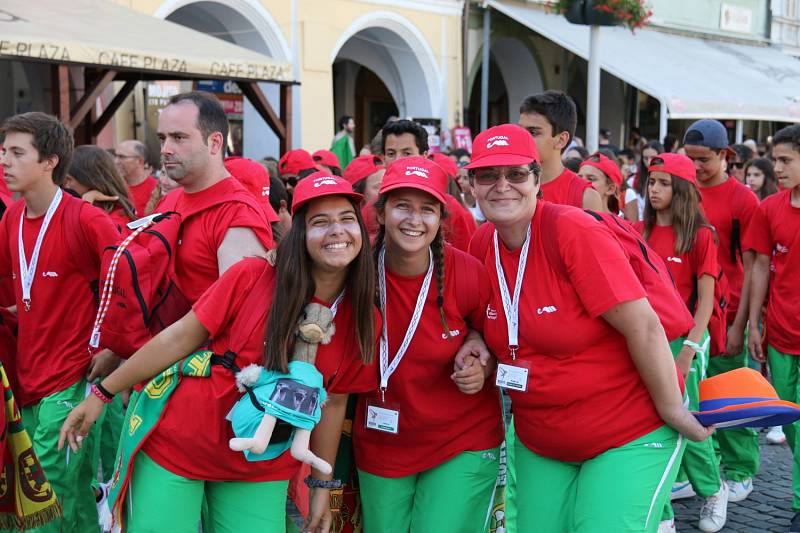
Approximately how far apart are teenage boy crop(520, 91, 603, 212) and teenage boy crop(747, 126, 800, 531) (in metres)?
1.33

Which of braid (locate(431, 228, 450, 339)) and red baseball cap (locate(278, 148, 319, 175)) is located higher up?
red baseball cap (locate(278, 148, 319, 175))

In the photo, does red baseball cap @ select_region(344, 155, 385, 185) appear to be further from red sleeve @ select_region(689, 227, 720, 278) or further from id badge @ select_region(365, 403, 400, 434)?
id badge @ select_region(365, 403, 400, 434)

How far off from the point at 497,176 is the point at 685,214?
233 centimetres

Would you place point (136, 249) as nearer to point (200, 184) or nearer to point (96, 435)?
point (200, 184)

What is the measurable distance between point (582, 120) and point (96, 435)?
23389mm

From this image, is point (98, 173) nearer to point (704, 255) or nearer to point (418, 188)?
point (418, 188)

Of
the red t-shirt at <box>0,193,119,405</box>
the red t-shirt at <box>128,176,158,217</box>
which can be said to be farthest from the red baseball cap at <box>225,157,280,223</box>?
the red t-shirt at <box>128,176,158,217</box>

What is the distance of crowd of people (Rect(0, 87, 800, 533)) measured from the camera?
9.96 feet

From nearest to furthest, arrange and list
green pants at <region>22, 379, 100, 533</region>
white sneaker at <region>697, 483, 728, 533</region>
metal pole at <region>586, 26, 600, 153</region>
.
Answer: green pants at <region>22, 379, 100, 533</region> → white sneaker at <region>697, 483, 728, 533</region> → metal pole at <region>586, 26, 600, 153</region>

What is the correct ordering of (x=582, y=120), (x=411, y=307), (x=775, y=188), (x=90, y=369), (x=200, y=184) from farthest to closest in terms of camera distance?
(x=582, y=120), (x=775, y=188), (x=90, y=369), (x=200, y=184), (x=411, y=307)

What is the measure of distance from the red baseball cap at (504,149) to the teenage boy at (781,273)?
2709 millimetres

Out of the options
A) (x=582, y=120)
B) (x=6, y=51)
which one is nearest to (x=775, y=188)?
(x=6, y=51)

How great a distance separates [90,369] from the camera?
4.12 meters

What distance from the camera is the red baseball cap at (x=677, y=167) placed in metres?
5.19
